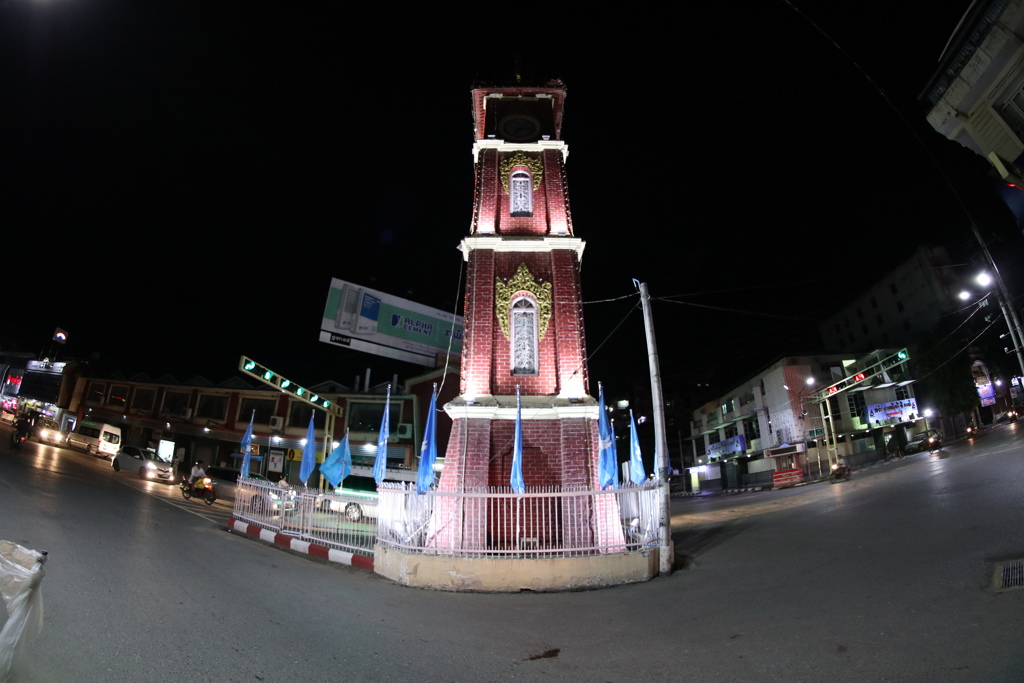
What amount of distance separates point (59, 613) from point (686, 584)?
866 cm

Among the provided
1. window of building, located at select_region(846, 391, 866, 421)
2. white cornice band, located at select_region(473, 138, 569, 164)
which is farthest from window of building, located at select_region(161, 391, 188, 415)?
window of building, located at select_region(846, 391, 866, 421)

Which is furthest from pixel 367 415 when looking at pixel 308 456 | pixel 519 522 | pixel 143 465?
pixel 519 522

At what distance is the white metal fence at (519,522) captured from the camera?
908cm

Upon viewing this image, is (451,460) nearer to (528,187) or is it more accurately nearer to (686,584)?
(686,584)

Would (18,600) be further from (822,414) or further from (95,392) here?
(95,392)

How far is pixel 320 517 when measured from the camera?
1119 centimetres

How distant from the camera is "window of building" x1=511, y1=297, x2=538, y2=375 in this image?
1339 cm

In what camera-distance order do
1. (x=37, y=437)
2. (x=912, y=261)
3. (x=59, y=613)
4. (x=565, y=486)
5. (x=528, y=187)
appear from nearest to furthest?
(x=59, y=613) < (x=565, y=486) < (x=528, y=187) < (x=37, y=437) < (x=912, y=261)

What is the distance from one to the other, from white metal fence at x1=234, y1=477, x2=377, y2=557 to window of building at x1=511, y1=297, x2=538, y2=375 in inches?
202

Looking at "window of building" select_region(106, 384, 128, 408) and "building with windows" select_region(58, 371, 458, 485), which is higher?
"window of building" select_region(106, 384, 128, 408)

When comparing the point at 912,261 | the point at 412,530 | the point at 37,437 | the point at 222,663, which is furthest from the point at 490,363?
the point at 912,261

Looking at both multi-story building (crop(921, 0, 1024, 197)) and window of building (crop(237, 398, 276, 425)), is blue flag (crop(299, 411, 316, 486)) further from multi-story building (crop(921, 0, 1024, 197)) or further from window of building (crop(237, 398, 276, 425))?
multi-story building (crop(921, 0, 1024, 197))

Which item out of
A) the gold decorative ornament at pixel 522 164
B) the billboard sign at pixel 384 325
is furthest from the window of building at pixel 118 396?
the gold decorative ornament at pixel 522 164

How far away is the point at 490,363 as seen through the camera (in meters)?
13.1
